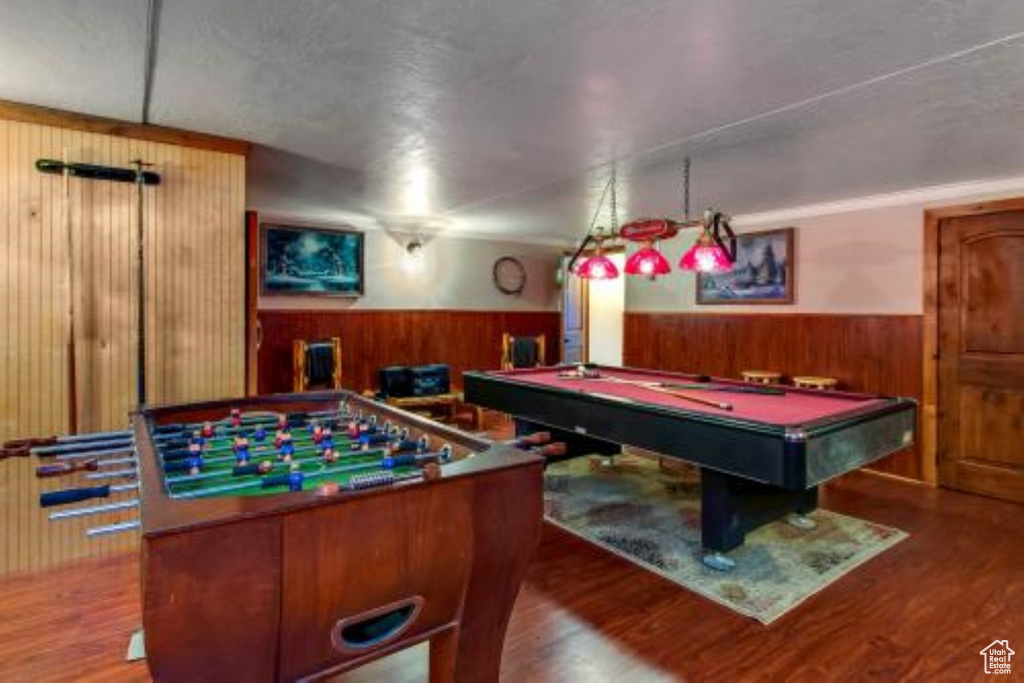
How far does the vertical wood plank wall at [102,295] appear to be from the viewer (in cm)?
278

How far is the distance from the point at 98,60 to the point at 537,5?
1805 mm

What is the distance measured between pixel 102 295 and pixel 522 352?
4.61 meters

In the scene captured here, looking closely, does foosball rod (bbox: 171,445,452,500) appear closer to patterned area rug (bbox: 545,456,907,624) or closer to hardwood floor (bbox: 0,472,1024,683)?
hardwood floor (bbox: 0,472,1024,683)

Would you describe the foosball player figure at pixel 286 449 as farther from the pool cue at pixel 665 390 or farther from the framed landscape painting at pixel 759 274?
the framed landscape painting at pixel 759 274

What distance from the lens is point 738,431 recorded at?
2.43 metres

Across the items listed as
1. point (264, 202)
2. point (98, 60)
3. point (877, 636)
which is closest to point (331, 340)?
point (264, 202)

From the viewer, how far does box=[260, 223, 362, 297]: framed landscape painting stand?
5.64 m

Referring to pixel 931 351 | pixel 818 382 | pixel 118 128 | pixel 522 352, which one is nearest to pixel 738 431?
pixel 818 382

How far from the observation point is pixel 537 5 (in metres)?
1.74

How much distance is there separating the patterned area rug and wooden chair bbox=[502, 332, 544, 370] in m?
2.68

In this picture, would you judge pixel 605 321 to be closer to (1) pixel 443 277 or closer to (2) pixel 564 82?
(1) pixel 443 277

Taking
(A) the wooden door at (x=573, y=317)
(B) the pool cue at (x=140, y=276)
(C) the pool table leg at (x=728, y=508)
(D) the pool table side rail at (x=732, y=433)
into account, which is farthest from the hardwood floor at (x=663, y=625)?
(A) the wooden door at (x=573, y=317)

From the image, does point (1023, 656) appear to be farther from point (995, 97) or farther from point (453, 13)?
point (453, 13)

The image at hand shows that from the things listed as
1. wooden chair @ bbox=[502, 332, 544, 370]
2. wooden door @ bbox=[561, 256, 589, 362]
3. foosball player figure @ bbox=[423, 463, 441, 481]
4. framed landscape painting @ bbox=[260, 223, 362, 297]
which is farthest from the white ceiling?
wooden door @ bbox=[561, 256, 589, 362]
